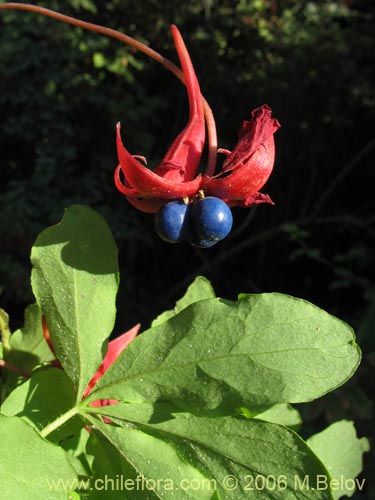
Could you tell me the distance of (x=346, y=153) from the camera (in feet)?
9.57

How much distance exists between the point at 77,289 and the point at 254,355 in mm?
200

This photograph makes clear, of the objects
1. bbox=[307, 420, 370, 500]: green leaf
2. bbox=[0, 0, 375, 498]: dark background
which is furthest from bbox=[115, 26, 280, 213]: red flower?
bbox=[0, 0, 375, 498]: dark background

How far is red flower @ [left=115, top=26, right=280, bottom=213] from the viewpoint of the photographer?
0.62 meters

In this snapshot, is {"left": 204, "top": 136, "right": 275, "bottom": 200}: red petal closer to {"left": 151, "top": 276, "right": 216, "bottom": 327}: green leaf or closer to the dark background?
{"left": 151, "top": 276, "right": 216, "bottom": 327}: green leaf

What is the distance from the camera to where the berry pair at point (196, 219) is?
633 mm

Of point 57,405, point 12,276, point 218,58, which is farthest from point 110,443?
point 218,58

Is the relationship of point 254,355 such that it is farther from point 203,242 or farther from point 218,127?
point 218,127

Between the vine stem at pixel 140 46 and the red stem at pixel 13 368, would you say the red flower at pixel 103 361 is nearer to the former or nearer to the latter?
the red stem at pixel 13 368

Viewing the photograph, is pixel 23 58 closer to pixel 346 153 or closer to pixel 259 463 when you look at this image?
pixel 346 153

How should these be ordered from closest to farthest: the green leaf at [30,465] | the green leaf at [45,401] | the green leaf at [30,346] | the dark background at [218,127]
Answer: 1. the green leaf at [30,465]
2. the green leaf at [45,401]
3. the green leaf at [30,346]
4. the dark background at [218,127]

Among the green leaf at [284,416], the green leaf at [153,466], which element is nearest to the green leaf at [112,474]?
the green leaf at [153,466]

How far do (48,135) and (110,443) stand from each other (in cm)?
197

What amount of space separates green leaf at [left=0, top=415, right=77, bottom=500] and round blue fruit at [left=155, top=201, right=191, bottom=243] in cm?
25

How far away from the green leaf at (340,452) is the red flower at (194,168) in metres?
0.33
